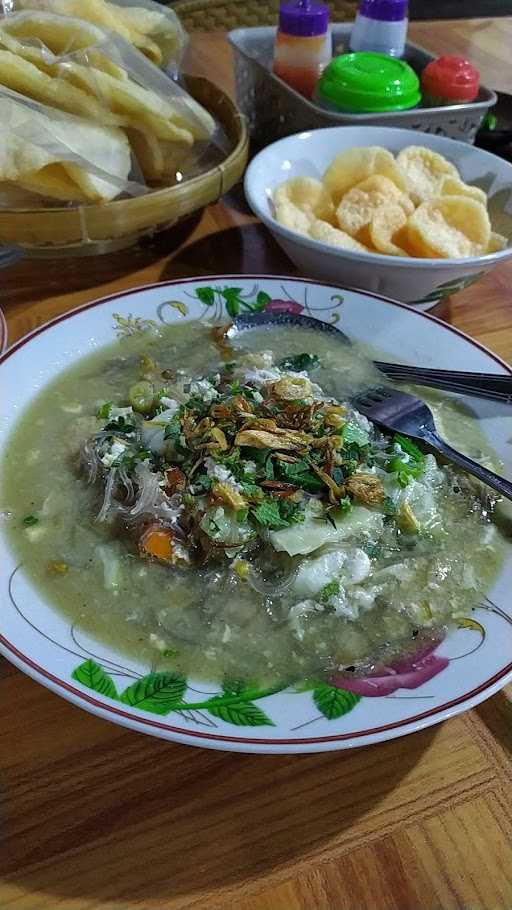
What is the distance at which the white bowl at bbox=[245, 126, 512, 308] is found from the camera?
4.50 feet

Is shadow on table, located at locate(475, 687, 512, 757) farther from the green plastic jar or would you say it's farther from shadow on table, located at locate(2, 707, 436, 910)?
the green plastic jar

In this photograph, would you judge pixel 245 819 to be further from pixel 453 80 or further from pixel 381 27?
pixel 381 27

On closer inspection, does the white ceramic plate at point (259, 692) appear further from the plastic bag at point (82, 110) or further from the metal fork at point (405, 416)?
the plastic bag at point (82, 110)

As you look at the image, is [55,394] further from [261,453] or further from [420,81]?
[420,81]

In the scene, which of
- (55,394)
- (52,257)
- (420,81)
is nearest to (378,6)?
(420,81)

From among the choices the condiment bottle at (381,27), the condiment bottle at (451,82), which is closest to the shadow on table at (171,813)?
the condiment bottle at (451,82)

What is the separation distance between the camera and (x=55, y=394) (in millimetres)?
1228

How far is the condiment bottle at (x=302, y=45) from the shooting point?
1.97 metres

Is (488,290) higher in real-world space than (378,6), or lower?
lower

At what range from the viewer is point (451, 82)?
1909mm

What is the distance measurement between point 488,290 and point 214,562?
3.47 ft

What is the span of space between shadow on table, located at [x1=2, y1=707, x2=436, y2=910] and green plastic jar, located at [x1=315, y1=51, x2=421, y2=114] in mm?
1600

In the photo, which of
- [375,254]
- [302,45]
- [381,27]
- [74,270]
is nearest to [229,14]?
[381,27]

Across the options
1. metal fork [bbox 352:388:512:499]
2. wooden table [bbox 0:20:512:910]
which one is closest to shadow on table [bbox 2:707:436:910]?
wooden table [bbox 0:20:512:910]
